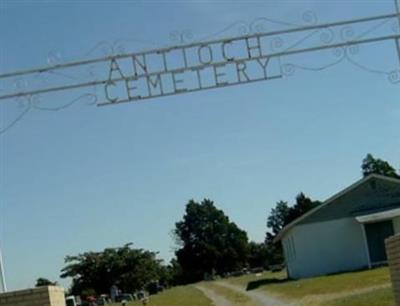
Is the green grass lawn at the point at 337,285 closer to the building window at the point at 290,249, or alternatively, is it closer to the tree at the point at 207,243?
→ the building window at the point at 290,249

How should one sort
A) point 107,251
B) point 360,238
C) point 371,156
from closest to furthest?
point 360,238
point 107,251
point 371,156

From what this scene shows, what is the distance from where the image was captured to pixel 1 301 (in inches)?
408

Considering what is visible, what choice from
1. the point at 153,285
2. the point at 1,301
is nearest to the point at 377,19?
the point at 1,301

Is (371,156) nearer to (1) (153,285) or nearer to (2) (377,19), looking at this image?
(1) (153,285)

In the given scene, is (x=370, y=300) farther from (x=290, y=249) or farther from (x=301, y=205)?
(x=301, y=205)

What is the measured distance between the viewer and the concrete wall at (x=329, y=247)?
4431 centimetres

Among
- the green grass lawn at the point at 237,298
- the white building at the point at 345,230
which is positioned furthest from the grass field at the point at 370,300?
the white building at the point at 345,230

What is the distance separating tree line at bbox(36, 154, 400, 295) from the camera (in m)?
89.1

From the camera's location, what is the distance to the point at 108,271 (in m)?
89.2

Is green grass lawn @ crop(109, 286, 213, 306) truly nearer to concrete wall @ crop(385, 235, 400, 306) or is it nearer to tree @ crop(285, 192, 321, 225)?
concrete wall @ crop(385, 235, 400, 306)

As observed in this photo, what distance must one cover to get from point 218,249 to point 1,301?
334 ft

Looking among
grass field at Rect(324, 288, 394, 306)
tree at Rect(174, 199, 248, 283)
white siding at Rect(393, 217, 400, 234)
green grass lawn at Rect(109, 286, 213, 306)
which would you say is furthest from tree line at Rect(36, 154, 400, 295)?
grass field at Rect(324, 288, 394, 306)

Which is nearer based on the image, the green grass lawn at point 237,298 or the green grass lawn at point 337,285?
the green grass lawn at point 337,285

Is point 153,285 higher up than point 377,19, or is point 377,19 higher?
point 377,19
